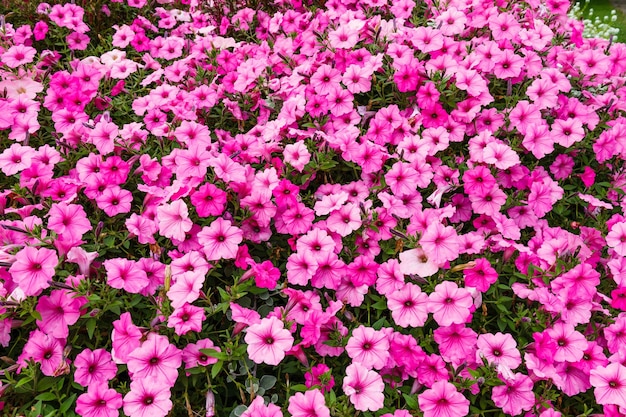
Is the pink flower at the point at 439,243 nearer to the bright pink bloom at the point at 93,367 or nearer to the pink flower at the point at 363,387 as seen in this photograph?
the pink flower at the point at 363,387

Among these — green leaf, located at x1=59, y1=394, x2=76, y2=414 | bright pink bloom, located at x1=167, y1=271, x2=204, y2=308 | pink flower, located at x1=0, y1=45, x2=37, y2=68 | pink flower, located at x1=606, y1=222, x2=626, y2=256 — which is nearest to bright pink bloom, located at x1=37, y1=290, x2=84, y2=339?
green leaf, located at x1=59, y1=394, x2=76, y2=414

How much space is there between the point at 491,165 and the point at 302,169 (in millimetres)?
998

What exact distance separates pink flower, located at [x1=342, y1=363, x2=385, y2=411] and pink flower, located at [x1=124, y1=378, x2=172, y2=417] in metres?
0.66

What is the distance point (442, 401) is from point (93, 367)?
1373 millimetres

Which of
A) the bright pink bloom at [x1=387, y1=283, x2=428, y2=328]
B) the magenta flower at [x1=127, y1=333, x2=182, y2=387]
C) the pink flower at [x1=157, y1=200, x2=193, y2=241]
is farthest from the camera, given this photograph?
the pink flower at [x1=157, y1=200, x2=193, y2=241]

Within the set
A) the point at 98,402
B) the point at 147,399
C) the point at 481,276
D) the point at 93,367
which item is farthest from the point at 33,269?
the point at 481,276

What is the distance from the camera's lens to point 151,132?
121 inches

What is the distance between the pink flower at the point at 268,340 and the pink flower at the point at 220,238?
372 mm

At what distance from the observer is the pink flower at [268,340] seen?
77.9 inches

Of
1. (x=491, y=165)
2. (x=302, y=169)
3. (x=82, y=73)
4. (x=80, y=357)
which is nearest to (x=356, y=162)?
(x=302, y=169)

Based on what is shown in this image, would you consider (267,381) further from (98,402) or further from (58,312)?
(58,312)

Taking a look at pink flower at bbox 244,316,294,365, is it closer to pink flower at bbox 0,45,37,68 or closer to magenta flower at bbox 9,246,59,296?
magenta flower at bbox 9,246,59,296

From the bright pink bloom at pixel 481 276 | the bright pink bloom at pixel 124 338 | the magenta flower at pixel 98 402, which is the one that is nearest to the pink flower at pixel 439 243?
the bright pink bloom at pixel 481 276

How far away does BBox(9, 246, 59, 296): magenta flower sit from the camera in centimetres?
204
